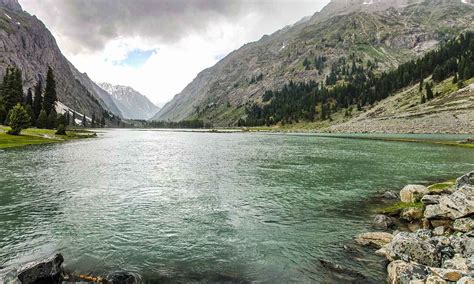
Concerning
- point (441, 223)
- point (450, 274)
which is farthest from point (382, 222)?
point (450, 274)

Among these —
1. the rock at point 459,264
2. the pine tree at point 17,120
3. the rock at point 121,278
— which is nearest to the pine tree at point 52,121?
the pine tree at point 17,120

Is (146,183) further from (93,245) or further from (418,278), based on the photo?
(418,278)

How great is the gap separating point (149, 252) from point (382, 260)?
13.5 m

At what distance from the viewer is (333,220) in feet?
80.7

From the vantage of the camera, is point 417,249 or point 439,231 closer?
point 417,249

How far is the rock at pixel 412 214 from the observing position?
23872 mm

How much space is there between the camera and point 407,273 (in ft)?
44.9

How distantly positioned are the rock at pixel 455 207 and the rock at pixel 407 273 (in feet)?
28.9

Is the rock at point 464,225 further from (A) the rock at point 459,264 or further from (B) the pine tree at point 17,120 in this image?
(B) the pine tree at point 17,120

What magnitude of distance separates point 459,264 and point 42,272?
1871 centimetres

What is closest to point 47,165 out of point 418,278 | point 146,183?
point 146,183

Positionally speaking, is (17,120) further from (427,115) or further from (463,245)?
(427,115)

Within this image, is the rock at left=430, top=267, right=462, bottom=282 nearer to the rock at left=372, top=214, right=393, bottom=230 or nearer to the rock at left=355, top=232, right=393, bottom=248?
the rock at left=355, top=232, right=393, bottom=248

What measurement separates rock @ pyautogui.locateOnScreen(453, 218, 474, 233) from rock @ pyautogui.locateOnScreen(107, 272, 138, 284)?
1911 centimetres
